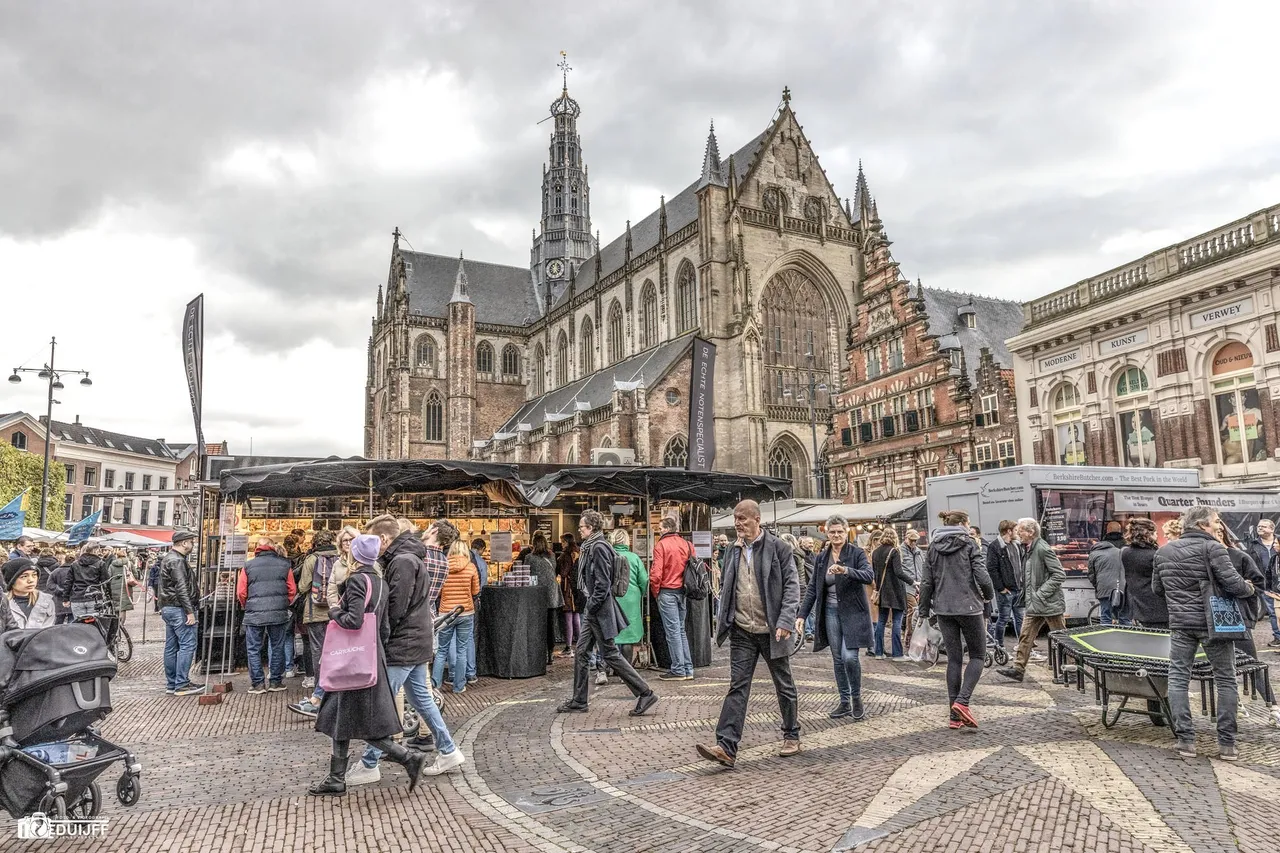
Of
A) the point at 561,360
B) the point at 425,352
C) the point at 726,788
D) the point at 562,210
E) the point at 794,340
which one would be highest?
the point at 562,210

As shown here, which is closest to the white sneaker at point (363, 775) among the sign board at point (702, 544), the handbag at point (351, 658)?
the handbag at point (351, 658)

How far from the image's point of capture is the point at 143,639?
14.8 m

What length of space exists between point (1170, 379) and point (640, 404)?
71.4 feet

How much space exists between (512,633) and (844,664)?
13.2 feet

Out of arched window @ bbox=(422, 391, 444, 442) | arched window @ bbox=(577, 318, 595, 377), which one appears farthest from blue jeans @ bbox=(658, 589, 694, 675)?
arched window @ bbox=(422, 391, 444, 442)

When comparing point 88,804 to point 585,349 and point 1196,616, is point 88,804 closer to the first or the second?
point 1196,616

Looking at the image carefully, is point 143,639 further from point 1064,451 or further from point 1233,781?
point 1064,451

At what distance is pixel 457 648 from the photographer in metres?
8.44

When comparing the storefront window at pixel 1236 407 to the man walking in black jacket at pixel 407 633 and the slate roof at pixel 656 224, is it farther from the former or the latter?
the slate roof at pixel 656 224

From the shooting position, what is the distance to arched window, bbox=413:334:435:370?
56.5m

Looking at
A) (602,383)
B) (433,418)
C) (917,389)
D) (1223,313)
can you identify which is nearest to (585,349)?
(602,383)

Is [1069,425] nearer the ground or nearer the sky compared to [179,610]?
nearer the sky

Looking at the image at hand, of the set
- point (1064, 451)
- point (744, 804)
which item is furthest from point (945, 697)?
point (1064, 451)

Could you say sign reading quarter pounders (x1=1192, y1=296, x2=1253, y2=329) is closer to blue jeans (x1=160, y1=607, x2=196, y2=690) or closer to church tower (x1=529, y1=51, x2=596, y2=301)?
blue jeans (x1=160, y1=607, x2=196, y2=690)
